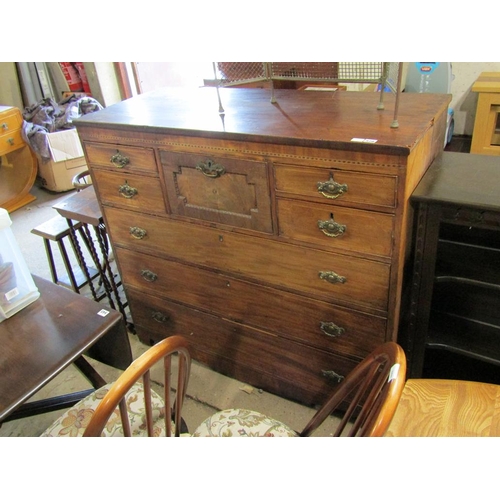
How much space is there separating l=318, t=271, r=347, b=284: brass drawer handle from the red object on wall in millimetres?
4095

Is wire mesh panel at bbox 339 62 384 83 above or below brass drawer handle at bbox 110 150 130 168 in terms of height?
above

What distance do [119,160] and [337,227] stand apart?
3.02 feet

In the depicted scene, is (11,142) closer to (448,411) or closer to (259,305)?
(259,305)

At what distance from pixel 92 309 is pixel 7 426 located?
3.14ft

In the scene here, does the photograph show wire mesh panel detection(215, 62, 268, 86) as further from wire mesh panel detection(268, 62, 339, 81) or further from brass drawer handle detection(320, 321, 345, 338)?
brass drawer handle detection(320, 321, 345, 338)

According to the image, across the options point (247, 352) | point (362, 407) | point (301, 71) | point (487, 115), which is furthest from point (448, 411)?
point (487, 115)

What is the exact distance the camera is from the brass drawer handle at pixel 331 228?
55.6 inches

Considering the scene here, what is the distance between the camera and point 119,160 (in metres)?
1.75

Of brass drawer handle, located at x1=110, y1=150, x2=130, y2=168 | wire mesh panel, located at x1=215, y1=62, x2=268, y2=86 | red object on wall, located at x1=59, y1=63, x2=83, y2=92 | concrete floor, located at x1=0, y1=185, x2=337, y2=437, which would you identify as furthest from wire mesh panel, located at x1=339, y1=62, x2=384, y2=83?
red object on wall, located at x1=59, y1=63, x2=83, y2=92

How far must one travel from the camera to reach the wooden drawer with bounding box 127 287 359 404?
182 cm

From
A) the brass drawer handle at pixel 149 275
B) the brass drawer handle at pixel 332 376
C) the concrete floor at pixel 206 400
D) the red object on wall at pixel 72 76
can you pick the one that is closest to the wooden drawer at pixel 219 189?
the brass drawer handle at pixel 149 275

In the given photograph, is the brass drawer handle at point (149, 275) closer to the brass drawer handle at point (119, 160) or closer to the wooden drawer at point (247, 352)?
the wooden drawer at point (247, 352)
